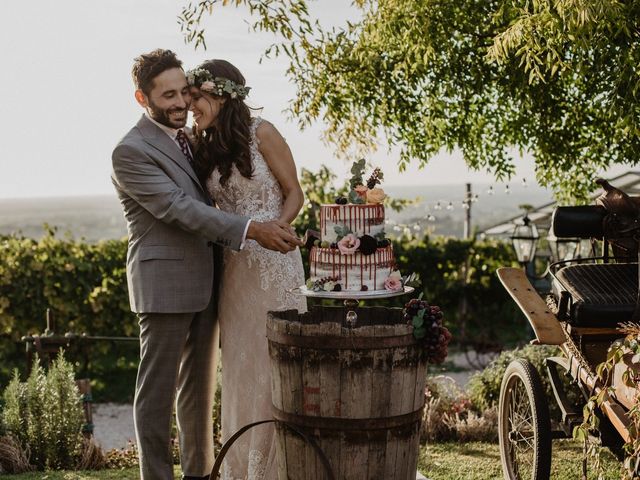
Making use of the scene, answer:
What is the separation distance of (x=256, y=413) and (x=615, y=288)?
5.90 ft

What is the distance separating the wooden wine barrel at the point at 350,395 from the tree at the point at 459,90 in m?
3.51

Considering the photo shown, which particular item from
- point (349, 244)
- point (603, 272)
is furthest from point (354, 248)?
point (603, 272)

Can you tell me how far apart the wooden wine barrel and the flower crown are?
3.85 feet

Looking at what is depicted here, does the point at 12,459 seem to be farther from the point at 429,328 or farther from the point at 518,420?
the point at 429,328

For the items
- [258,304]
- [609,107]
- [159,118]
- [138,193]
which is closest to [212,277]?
[258,304]

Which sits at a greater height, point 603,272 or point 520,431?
point 603,272

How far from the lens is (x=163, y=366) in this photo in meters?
4.00

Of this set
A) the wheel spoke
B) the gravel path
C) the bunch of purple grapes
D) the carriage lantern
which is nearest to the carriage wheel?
the wheel spoke

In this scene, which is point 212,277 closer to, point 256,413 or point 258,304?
point 258,304

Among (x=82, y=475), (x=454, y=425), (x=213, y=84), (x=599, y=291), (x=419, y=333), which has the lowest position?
(x=82, y=475)

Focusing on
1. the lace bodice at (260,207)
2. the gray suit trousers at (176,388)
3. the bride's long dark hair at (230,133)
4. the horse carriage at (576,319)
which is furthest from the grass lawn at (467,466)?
the bride's long dark hair at (230,133)

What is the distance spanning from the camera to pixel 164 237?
13.1 feet

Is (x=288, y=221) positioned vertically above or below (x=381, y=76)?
below

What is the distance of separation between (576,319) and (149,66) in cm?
227
